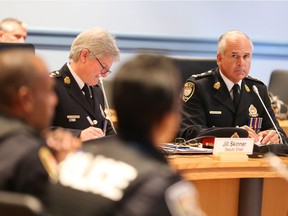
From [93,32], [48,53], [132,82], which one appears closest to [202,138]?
[93,32]

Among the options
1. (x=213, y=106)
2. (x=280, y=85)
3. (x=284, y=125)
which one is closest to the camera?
(x=213, y=106)

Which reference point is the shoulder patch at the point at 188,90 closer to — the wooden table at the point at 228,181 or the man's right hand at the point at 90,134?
the wooden table at the point at 228,181

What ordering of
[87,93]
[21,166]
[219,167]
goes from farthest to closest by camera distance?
[87,93], [219,167], [21,166]

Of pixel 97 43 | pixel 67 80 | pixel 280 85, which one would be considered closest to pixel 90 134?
pixel 67 80

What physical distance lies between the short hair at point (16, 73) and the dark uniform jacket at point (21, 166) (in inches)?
3.7

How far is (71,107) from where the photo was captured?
347cm

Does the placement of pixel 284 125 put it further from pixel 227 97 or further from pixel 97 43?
pixel 97 43

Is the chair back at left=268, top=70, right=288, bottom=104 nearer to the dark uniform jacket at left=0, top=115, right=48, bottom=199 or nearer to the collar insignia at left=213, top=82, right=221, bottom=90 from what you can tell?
the collar insignia at left=213, top=82, right=221, bottom=90

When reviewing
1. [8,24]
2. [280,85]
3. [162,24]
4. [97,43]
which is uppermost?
[97,43]

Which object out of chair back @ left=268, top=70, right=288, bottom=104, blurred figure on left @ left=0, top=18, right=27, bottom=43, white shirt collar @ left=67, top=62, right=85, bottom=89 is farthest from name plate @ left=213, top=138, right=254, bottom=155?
blurred figure on left @ left=0, top=18, right=27, bottom=43

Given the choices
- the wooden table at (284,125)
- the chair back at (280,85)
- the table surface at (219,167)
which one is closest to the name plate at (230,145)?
the table surface at (219,167)

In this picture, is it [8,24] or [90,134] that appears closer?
[90,134]

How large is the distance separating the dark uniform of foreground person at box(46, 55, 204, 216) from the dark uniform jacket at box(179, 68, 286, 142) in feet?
7.27

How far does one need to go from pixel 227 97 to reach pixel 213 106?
103 millimetres
